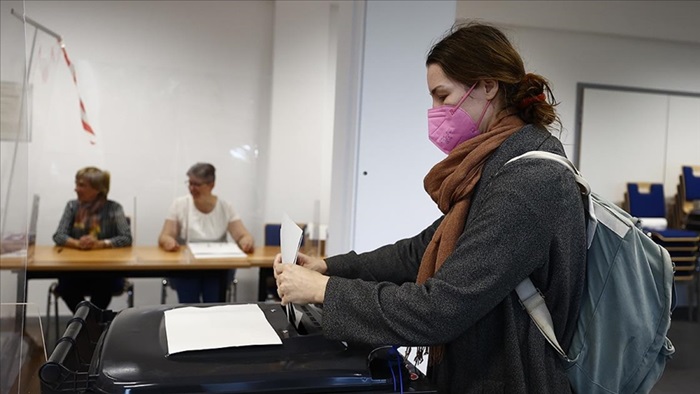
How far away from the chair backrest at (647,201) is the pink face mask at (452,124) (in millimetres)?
1377

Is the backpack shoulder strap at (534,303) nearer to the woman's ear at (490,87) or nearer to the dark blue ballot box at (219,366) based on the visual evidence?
the dark blue ballot box at (219,366)

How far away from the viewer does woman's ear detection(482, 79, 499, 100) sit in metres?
1.16

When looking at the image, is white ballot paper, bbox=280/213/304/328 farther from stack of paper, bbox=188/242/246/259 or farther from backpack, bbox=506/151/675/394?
stack of paper, bbox=188/242/246/259

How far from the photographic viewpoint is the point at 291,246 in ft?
3.53

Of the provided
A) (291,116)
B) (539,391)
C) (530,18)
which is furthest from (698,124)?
(291,116)

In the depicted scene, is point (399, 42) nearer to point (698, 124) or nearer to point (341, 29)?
point (341, 29)

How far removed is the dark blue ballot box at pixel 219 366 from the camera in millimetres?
838

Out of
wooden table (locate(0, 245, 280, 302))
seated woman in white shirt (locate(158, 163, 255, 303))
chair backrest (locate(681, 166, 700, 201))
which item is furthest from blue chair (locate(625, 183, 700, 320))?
seated woman in white shirt (locate(158, 163, 255, 303))

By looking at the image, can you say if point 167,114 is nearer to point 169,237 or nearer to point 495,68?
point 169,237

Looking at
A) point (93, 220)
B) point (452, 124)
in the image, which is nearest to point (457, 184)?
point (452, 124)

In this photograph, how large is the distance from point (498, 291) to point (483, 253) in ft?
0.23

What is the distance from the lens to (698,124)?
2152 millimetres

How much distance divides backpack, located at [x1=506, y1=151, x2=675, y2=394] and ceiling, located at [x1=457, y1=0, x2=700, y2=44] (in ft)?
4.27

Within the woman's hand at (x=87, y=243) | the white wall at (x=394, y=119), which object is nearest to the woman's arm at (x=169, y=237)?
the woman's hand at (x=87, y=243)
